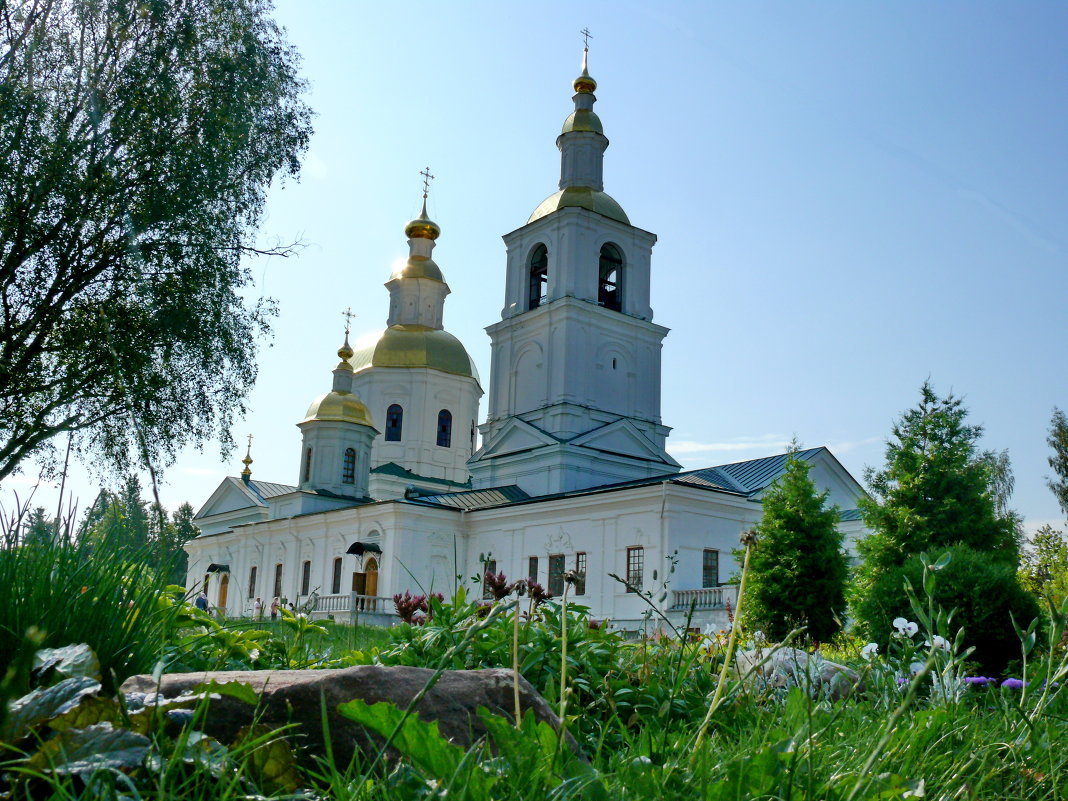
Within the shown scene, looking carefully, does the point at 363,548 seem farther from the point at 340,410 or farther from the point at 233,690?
the point at 233,690

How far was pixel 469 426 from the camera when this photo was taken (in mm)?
46188

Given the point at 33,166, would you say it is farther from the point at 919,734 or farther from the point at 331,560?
the point at 331,560

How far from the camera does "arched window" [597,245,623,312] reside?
3741 cm

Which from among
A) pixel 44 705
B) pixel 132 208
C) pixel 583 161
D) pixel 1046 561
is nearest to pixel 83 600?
pixel 44 705

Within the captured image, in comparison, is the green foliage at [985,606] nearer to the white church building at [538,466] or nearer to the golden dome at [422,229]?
the white church building at [538,466]

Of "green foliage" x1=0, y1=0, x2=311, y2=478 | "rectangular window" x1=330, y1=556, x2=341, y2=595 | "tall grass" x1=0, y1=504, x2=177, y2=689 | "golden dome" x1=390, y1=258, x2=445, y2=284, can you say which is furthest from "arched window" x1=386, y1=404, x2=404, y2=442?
"tall grass" x1=0, y1=504, x2=177, y2=689

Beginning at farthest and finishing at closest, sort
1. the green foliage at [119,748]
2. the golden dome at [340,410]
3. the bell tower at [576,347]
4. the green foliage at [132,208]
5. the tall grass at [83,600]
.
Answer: the golden dome at [340,410], the bell tower at [576,347], the green foliage at [132,208], the tall grass at [83,600], the green foliage at [119,748]

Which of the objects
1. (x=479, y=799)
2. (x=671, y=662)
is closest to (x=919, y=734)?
(x=671, y=662)

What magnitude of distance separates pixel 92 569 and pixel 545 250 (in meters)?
35.7

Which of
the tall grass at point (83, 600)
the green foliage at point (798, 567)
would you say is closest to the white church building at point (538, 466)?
the green foliage at point (798, 567)

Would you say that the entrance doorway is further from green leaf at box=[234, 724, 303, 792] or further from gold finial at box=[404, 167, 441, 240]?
green leaf at box=[234, 724, 303, 792]

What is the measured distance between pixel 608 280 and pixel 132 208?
1000 inches

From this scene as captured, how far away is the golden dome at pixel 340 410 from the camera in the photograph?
40.2 meters

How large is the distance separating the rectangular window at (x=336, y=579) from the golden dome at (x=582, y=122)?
1991 centimetres
